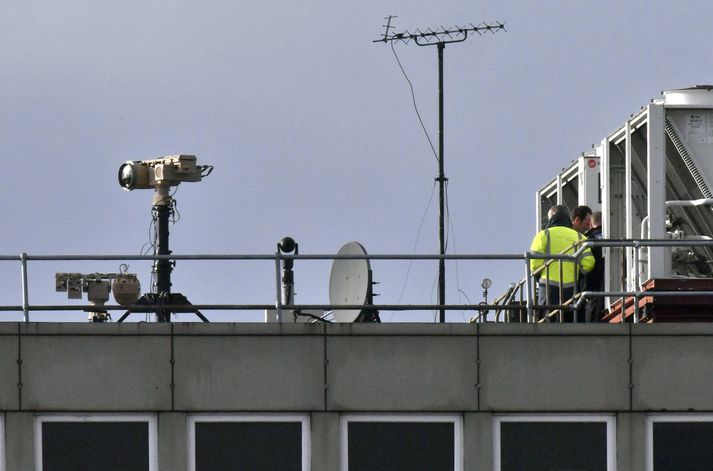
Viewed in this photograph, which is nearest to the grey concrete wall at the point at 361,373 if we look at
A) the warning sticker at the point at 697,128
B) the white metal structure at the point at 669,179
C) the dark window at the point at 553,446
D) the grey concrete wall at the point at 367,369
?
the grey concrete wall at the point at 367,369

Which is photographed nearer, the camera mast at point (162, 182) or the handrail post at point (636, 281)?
the handrail post at point (636, 281)

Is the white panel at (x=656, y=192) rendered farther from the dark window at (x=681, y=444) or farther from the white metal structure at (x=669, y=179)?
the dark window at (x=681, y=444)

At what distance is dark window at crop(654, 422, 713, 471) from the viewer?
2673 cm

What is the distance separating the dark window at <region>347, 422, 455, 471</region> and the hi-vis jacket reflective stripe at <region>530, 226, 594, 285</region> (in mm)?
2437

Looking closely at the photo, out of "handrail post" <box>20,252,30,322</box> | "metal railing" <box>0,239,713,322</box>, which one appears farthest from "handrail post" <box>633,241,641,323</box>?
"handrail post" <box>20,252,30,322</box>

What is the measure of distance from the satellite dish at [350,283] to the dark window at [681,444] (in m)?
3.82

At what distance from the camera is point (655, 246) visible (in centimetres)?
2728

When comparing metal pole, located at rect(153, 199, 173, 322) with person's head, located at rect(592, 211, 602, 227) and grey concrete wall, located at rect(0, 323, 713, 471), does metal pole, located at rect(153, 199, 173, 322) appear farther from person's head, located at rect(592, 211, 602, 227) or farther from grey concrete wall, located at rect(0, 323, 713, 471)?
person's head, located at rect(592, 211, 602, 227)

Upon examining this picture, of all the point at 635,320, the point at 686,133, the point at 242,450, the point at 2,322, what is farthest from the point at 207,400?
the point at 686,133

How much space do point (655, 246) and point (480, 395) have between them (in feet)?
8.85

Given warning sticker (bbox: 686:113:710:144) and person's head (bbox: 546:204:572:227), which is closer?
person's head (bbox: 546:204:572:227)

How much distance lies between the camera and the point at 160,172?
3547 centimetres

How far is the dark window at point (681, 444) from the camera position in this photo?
26.7 metres

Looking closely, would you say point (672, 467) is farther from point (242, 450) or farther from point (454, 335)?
point (242, 450)
